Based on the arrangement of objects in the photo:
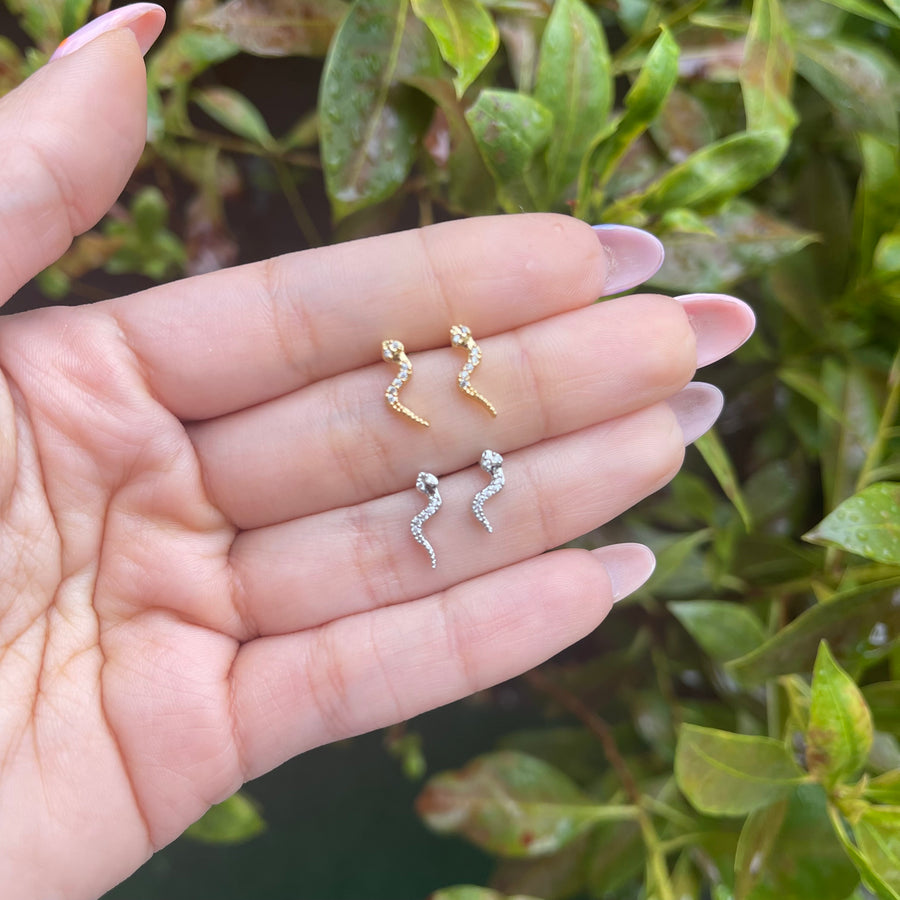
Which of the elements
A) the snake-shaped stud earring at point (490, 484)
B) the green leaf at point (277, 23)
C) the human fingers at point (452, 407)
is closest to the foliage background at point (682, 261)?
the green leaf at point (277, 23)

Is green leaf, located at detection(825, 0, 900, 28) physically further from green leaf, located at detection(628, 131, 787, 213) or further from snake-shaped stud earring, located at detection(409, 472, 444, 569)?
snake-shaped stud earring, located at detection(409, 472, 444, 569)

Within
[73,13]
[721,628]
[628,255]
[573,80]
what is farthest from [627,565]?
[73,13]

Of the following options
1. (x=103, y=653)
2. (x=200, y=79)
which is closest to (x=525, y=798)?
(x=103, y=653)

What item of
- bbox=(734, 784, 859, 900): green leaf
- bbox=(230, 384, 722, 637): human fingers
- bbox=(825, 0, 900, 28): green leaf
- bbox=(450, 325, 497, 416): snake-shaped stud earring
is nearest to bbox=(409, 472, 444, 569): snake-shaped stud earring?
bbox=(230, 384, 722, 637): human fingers

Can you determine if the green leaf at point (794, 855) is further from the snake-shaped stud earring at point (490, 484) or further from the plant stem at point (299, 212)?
the plant stem at point (299, 212)

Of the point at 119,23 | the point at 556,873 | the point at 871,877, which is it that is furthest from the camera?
the point at 556,873

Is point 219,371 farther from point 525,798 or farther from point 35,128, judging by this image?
point 525,798

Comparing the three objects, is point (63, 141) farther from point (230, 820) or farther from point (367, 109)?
point (230, 820)
